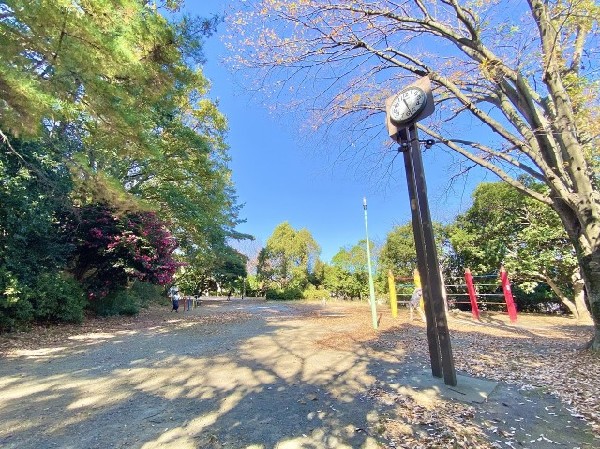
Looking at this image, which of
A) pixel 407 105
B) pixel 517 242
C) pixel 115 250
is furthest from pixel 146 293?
pixel 517 242

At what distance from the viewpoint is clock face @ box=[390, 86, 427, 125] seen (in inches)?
144

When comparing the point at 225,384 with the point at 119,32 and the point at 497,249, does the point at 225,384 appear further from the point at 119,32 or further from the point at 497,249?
the point at 497,249

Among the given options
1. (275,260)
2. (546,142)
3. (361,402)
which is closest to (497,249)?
(546,142)

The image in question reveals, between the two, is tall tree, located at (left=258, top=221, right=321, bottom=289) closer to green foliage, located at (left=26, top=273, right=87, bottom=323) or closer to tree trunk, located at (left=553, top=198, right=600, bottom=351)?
green foliage, located at (left=26, top=273, right=87, bottom=323)

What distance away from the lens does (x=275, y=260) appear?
944 inches

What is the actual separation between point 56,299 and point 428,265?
8308mm

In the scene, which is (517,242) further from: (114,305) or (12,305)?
(12,305)

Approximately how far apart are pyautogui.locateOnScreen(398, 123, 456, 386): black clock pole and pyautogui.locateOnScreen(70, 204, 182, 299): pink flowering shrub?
7.67m

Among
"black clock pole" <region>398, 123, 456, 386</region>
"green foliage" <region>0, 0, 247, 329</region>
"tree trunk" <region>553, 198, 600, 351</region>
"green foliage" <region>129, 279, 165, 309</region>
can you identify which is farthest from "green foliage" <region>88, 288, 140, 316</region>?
"tree trunk" <region>553, 198, 600, 351</region>

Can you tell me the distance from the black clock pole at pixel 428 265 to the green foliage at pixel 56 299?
7.62 metres

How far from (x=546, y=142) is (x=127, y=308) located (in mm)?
11484

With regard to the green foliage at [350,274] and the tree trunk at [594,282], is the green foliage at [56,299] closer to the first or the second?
the tree trunk at [594,282]

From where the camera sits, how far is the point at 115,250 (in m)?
8.84

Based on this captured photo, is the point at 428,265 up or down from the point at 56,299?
up
